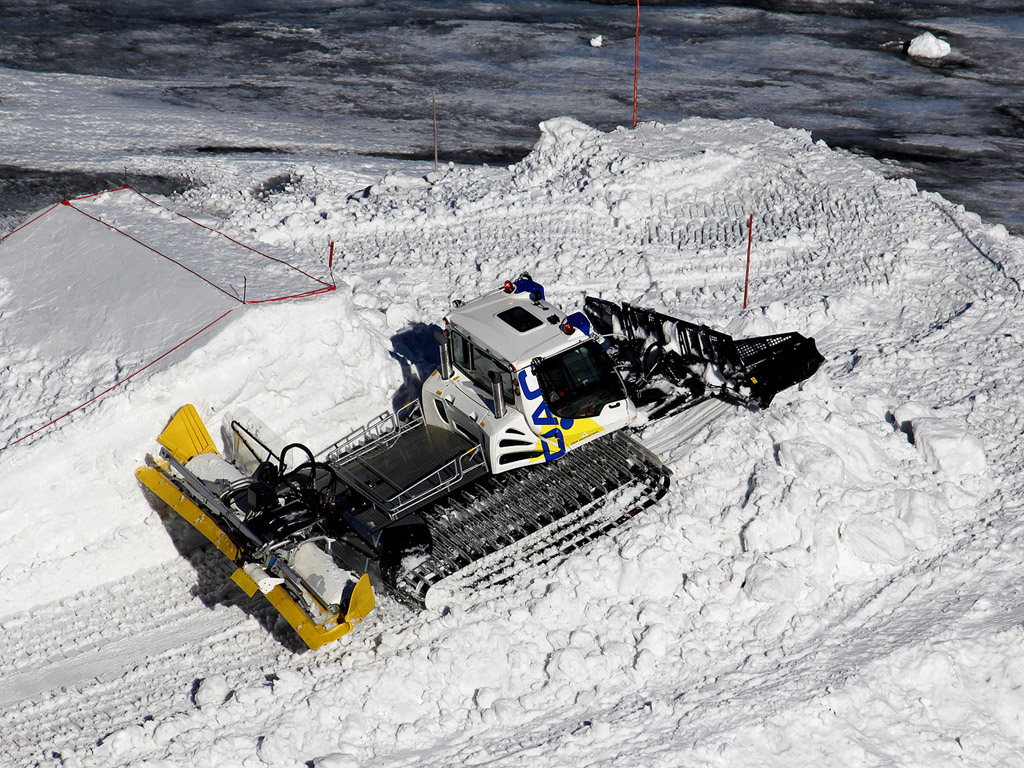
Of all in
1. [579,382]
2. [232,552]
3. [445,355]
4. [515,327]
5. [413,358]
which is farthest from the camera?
[413,358]

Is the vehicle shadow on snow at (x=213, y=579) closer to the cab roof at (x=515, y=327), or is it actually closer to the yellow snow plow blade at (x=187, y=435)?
the yellow snow plow blade at (x=187, y=435)

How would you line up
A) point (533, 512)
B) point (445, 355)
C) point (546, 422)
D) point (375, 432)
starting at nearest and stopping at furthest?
point (533, 512) < point (546, 422) < point (445, 355) < point (375, 432)

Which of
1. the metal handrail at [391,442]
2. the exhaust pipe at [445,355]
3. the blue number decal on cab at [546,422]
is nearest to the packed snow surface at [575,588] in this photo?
the metal handrail at [391,442]

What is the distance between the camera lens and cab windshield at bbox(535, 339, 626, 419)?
30.6 ft

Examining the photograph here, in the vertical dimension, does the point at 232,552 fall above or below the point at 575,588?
above

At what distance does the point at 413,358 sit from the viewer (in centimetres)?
1188

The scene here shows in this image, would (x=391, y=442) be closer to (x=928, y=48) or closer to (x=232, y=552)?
(x=232, y=552)

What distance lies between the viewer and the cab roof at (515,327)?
30.6 ft

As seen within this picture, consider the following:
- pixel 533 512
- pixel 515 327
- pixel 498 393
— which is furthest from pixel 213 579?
pixel 515 327

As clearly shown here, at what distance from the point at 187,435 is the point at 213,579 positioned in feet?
4.54

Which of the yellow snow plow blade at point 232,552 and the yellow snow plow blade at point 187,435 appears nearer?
the yellow snow plow blade at point 232,552

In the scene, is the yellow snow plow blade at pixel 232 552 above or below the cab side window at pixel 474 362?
below

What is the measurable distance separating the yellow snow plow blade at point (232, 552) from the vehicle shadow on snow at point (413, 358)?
235 cm

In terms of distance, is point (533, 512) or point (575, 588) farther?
point (533, 512)
